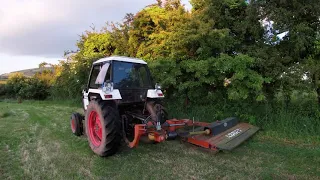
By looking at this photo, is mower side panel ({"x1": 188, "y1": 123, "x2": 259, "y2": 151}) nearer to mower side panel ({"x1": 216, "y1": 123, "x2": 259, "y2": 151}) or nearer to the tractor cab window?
mower side panel ({"x1": 216, "y1": 123, "x2": 259, "y2": 151})

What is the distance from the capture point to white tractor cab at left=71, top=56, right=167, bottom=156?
433 cm

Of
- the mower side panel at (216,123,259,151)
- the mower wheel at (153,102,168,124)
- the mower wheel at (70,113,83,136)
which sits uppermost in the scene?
the mower wheel at (153,102,168,124)

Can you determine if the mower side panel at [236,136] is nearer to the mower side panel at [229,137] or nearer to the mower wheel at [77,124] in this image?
the mower side panel at [229,137]

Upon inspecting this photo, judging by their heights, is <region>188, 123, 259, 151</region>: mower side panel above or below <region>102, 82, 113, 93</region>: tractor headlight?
below

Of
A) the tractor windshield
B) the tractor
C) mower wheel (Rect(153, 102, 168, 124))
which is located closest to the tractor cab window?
the tractor

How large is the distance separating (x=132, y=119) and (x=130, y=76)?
89cm

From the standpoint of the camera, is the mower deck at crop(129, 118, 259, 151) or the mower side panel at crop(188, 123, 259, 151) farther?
the mower side panel at crop(188, 123, 259, 151)

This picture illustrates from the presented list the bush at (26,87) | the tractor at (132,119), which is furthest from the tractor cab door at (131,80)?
the bush at (26,87)

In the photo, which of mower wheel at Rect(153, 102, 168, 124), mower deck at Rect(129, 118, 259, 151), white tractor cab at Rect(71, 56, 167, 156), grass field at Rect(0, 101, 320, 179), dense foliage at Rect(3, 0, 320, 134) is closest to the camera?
grass field at Rect(0, 101, 320, 179)

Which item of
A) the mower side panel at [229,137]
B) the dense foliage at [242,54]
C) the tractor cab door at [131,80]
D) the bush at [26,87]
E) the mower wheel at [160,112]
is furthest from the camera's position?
the bush at [26,87]

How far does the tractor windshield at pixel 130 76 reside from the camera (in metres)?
4.96

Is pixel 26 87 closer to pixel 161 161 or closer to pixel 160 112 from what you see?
pixel 160 112

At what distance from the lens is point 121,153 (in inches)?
187

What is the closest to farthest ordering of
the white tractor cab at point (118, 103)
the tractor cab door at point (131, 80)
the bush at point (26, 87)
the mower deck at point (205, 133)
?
1. the mower deck at point (205, 133)
2. the white tractor cab at point (118, 103)
3. the tractor cab door at point (131, 80)
4. the bush at point (26, 87)
